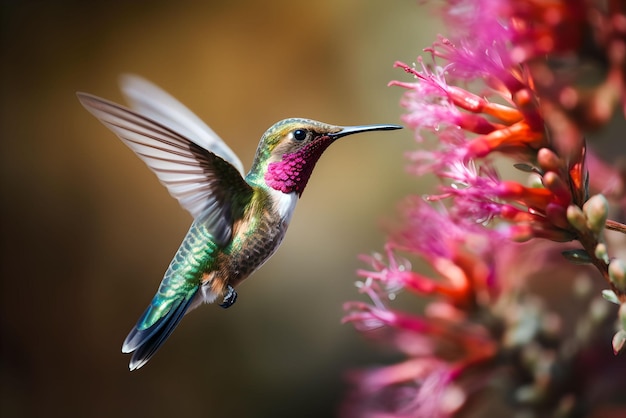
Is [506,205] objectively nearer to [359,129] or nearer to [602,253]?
[602,253]

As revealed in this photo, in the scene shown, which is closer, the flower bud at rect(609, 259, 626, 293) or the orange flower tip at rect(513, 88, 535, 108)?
the flower bud at rect(609, 259, 626, 293)

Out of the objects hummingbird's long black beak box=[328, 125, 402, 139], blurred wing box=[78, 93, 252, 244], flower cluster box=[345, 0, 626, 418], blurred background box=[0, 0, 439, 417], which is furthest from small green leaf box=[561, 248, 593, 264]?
blurred background box=[0, 0, 439, 417]

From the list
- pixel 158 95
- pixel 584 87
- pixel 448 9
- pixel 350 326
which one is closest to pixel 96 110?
pixel 158 95

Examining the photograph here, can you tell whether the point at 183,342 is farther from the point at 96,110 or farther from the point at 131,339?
the point at 96,110

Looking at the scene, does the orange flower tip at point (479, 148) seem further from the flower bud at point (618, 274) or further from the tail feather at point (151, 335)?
the tail feather at point (151, 335)

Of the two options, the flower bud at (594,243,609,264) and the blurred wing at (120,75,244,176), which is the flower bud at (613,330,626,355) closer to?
the flower bud at (594,243,609,264)

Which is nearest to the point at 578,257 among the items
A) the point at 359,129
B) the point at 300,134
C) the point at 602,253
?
the point at 602,253
